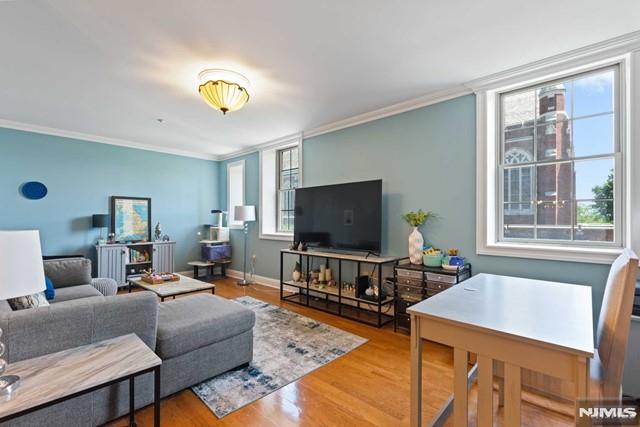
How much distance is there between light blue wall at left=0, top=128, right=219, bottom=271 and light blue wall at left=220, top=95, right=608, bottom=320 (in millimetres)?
3480

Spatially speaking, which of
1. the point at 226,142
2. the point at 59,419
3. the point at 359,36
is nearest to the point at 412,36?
the point at 359,36

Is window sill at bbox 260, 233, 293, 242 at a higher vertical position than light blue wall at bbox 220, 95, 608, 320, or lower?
lower

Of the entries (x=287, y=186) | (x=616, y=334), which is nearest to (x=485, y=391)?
(x=616, y=334)

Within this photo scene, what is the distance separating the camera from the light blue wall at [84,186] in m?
4.18

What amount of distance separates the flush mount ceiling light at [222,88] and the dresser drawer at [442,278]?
2575 mm

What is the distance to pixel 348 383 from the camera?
→ 7.04 ft

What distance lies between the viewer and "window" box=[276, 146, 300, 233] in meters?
5.05

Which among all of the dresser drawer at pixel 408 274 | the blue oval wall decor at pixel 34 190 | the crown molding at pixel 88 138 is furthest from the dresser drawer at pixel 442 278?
the blue oval wall decor at pixel 34 190

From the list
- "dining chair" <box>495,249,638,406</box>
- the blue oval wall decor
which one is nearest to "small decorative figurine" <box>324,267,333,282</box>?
"dining chair" <box>495,249,638,406</box>

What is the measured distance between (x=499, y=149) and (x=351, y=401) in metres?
2.66

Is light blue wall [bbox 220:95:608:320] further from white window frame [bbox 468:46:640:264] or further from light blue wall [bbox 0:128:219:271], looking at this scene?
light blue wall [bbox 0:128:219:271]

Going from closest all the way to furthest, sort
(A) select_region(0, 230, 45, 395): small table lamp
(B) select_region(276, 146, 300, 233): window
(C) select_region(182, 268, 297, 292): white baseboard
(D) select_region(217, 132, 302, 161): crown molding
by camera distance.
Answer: (A) select_region(0, 230, 45, 395): small table lamp → (D) select_region(217, 132, 302, 161): crown molding → (C) select_region(182, 268, 297, 292): white baseboard → (B) select_region(276, 146, 300, 233): window

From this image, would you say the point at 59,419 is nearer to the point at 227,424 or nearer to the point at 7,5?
the point at 227,424

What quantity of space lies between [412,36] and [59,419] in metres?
3.21
